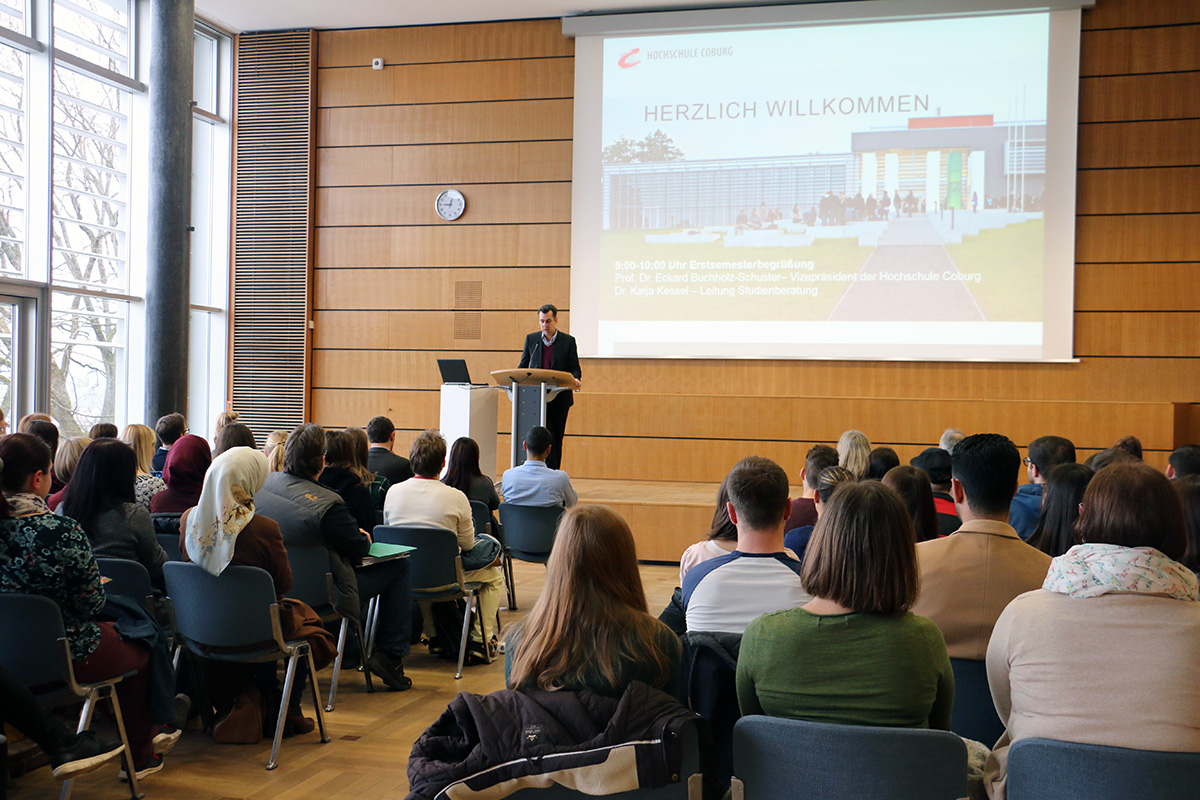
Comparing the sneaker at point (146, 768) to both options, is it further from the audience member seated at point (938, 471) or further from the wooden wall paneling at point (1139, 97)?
the wooden wall paneling at point (1139, 97)

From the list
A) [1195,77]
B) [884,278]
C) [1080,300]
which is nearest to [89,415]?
[884,278]

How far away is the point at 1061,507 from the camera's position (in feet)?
9.86

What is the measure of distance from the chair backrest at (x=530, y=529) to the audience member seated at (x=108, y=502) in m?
2.28

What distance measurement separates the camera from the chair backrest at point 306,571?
11.7ft

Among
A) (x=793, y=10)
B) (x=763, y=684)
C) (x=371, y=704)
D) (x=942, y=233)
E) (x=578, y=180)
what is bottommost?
(x=371, y=704)

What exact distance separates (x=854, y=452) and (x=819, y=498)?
104cm

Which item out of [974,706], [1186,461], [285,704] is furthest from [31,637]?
[1186,461]

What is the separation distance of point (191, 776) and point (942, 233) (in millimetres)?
7316

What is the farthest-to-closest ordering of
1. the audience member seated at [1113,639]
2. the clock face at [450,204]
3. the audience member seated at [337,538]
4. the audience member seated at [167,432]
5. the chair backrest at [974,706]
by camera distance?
the clock face at [450,204] < the audience member seated at [167,432] < the audience member seated at [337,538] < the chair backrest at [974,706] < the audience member seated at [1113,639]

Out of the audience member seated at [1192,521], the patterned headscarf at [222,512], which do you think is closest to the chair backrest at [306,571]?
the patterned headscarf at [222,512]

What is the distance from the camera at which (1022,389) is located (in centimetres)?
831

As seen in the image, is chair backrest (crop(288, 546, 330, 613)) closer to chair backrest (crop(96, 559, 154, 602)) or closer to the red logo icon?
chair backrest (crop(96, 559, 154, 602))

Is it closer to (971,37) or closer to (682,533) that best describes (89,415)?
(682,533)

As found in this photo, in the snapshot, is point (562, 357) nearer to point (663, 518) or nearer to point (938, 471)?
point (663, 518)
